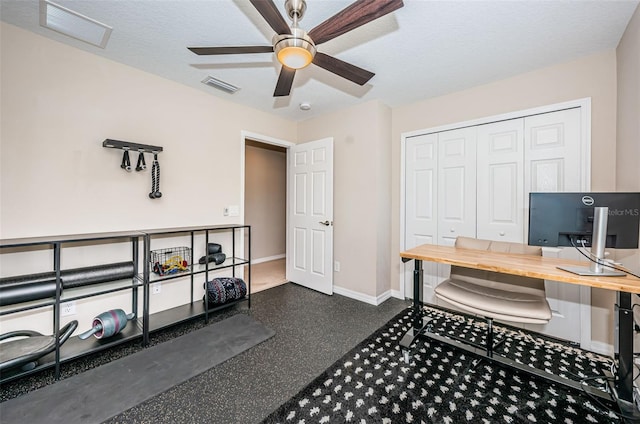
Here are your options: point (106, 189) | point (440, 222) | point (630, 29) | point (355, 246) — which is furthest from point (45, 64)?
point (630, 29)

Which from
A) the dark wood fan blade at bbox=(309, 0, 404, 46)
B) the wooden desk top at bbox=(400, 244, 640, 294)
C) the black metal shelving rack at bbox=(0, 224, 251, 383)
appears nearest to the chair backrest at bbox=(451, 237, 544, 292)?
the wooden desk top at bbox=(400, 244, 640, 294)

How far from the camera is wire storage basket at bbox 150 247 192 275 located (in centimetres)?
250

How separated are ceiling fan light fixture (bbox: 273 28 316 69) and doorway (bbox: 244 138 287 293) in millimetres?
3330

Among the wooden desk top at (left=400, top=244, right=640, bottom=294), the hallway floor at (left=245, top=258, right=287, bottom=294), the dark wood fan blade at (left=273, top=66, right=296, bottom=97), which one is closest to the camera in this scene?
the wooden desk top at (left=400, top=244, right=640, bottom=294)

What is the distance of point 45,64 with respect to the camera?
204 cm

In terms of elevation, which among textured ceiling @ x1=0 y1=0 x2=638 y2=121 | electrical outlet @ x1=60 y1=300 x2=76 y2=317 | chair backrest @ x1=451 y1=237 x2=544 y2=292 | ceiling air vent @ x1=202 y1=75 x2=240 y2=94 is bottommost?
electrical outlet @ x1=60 y1=300 x2=76 y2=317

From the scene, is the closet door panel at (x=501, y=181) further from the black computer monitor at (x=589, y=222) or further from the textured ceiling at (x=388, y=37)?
the black computer monitor at (x=589, y=222)

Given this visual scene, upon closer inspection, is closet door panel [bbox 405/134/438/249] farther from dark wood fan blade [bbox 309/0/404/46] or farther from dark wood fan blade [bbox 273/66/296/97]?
dark wood fan blade [bbox 309/0/404/46]

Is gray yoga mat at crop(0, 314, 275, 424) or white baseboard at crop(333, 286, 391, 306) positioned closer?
gray yoga mat at crop(0, 314, 275, 424)

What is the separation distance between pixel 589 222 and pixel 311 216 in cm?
273

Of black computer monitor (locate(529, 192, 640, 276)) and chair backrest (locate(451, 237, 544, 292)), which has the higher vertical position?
black computer monitor (locate(529, 192, 640, 276))

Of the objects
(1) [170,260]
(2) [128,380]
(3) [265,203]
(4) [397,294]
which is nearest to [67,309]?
(1) [170,260]

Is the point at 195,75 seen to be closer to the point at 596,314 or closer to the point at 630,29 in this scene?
the point at 630,29

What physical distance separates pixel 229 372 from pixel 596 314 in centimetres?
306
